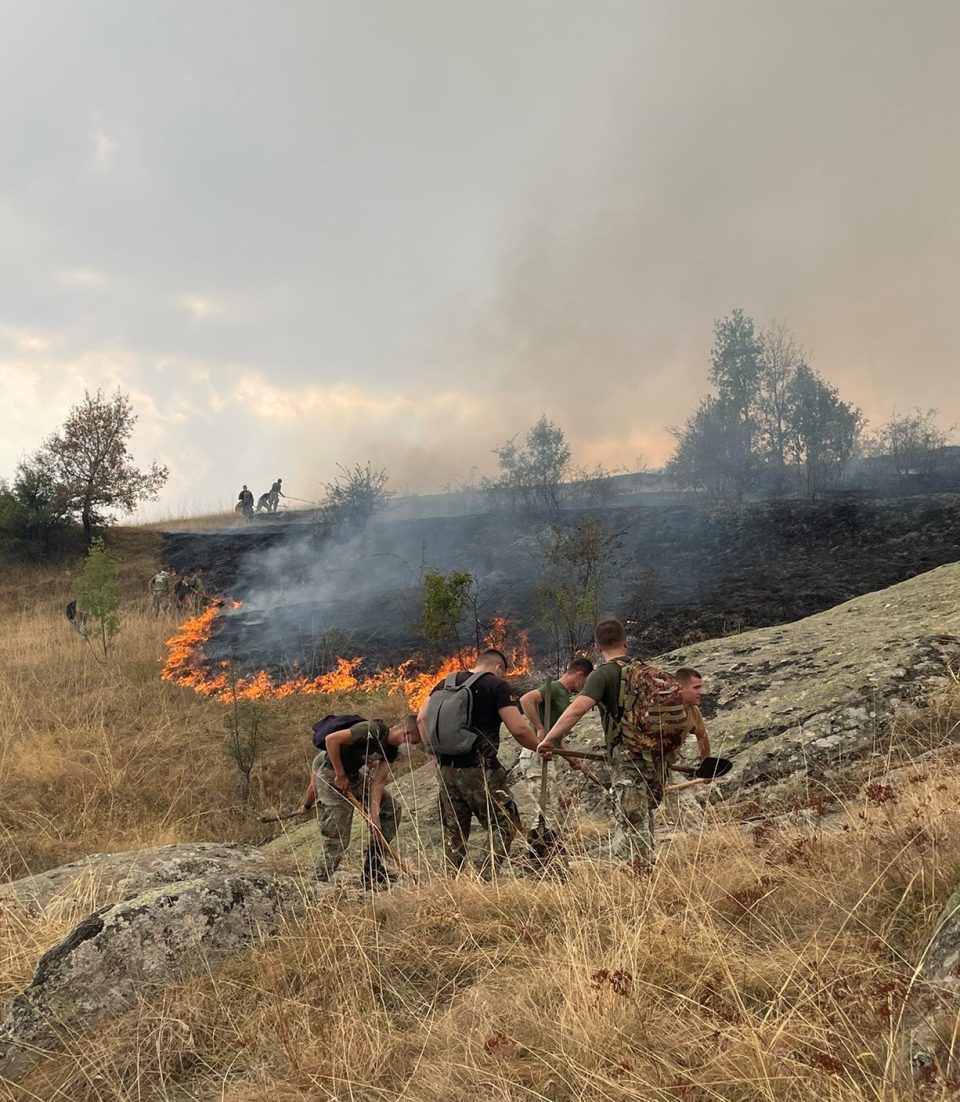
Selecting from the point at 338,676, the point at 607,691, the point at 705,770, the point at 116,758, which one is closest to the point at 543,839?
the point at 607,691

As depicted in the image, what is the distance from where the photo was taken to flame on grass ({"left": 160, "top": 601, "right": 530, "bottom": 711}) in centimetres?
1336

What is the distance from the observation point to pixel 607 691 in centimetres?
480

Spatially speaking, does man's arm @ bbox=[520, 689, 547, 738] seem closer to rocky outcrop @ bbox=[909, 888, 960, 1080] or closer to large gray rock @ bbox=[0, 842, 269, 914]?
large gray rock @ bbox=[0, 842, 269, 914]

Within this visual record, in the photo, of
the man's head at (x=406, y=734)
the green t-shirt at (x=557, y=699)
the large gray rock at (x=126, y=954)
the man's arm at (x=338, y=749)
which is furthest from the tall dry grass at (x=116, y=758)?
the green t-shirt at (x=557, y=699)

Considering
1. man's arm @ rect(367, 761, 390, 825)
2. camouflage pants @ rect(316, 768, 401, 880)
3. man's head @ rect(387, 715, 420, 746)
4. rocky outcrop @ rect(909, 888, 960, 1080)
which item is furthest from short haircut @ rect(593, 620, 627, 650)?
rocky outcrop @ rect(909, 888, 960, 1080)

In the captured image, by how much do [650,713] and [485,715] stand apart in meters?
1.40

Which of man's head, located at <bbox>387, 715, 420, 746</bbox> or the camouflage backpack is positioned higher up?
the camouflage backpack

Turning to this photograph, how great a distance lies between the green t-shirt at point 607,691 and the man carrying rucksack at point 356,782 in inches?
65.8

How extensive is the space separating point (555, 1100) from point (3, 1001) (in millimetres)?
3300

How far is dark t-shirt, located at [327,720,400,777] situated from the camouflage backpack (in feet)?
6.63

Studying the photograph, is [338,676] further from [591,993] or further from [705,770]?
[591,993]

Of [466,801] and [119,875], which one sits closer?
[119,875]

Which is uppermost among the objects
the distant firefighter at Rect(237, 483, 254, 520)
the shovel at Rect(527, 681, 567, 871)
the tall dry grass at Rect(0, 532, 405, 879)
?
the distant firefighter at Rect(237, 483, 254, 520)

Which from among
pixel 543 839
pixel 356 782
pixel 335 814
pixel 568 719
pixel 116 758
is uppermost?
pixel 568 719
